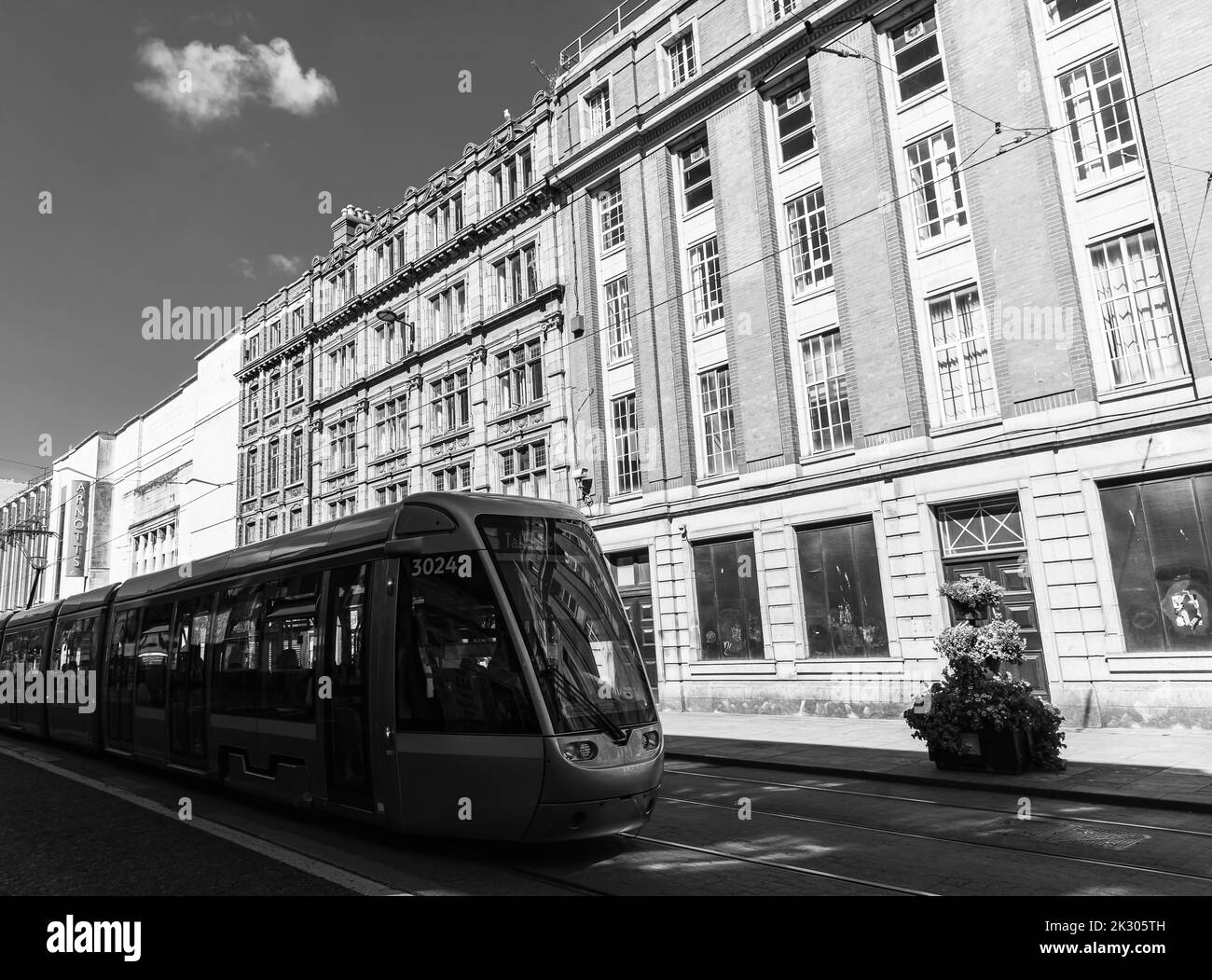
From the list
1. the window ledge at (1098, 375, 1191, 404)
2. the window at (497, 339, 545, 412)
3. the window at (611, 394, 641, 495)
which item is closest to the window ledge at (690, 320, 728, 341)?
the window at (611, 394, 641, 495)

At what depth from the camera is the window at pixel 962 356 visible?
16.9 metres

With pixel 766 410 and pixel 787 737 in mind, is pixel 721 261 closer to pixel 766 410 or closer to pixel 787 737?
pixel 766 410

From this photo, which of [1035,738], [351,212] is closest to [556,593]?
[1035,738]

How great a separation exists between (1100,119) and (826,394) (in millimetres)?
7819

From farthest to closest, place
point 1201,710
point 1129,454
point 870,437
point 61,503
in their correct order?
point 61,503 → point 870,437 → point 1129,454 → point 1201,710

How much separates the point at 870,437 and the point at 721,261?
A: 722 centimetres

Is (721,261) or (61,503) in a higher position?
(61,503)

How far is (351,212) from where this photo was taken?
134ft

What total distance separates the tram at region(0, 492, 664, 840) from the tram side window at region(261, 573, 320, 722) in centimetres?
2

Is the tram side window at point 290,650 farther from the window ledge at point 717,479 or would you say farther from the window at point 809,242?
the window at point 809,242


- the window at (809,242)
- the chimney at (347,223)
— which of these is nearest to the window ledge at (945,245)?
the window at (809,242)

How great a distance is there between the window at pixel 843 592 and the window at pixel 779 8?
13.9 m

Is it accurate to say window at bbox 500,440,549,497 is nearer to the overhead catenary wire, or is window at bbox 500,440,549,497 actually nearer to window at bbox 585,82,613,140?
the overhead catenary wire

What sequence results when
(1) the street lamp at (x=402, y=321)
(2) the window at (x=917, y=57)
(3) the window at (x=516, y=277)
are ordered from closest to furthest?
1. (2) the window at (x=917, y=57)
2. (3) the window at (x=516, y=277)
3. (1) the street lamp at (x=402, y=321)
